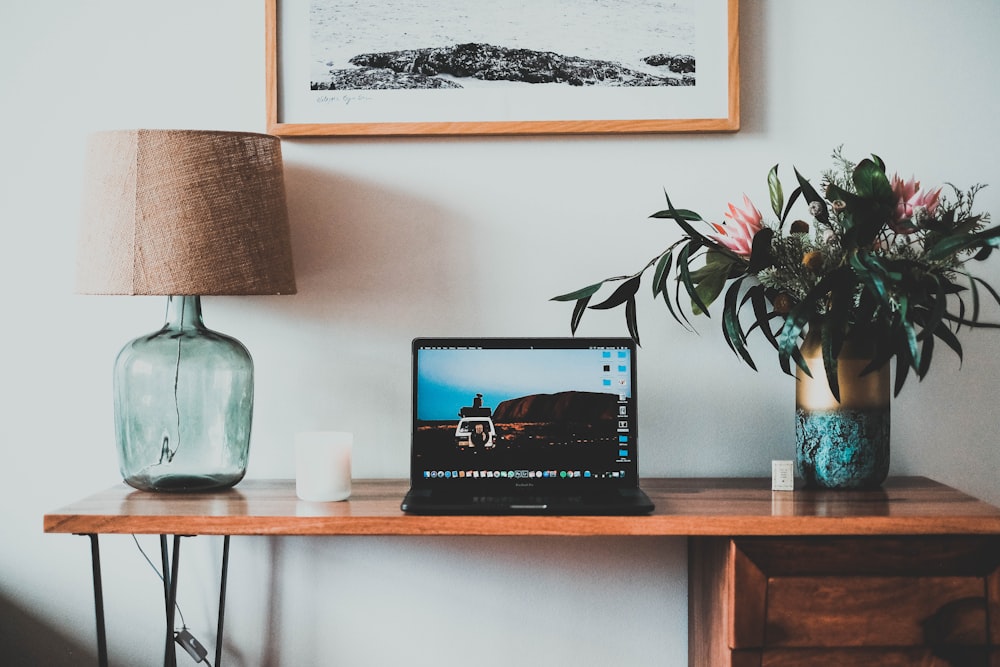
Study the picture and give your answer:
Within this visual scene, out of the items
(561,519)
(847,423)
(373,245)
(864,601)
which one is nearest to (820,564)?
(864,601)

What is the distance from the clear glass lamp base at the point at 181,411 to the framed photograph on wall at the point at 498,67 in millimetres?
445

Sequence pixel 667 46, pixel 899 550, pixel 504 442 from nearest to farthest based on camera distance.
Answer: pixel 899 550 → pixel 504 442 → pixel 667 46

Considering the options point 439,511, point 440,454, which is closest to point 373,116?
point 440,454

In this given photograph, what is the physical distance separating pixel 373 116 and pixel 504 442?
66 cm

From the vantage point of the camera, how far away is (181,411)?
→ 1440 mm

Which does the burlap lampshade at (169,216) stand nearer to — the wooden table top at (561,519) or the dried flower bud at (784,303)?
the wooden table top at (561,519)

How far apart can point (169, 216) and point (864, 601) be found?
46.1 inches

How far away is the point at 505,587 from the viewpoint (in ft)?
5.31

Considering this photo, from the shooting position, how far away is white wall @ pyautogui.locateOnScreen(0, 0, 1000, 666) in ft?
5.21

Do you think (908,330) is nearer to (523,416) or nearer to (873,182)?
(873,182)

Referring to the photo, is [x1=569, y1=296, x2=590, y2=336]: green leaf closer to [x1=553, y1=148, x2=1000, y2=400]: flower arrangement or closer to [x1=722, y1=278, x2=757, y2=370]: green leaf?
[x1=553, y1=148, x2=1000, y2=400]: flower arrangement

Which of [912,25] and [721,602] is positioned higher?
[912,25]

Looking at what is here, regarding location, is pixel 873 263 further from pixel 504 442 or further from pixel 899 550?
pixel 504 442

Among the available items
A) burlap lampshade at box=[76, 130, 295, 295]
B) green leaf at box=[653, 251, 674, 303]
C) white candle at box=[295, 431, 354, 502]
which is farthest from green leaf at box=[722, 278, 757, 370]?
burlap lampshade at box=[76, 130, 295, 295]
